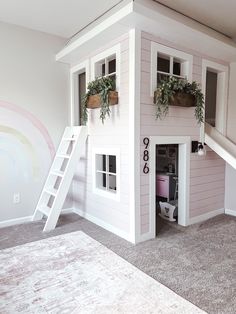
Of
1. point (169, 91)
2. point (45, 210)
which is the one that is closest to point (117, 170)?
point (169, 91)

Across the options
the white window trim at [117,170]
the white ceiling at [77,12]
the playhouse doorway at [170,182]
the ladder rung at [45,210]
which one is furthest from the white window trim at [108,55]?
the ladder rung at [45,210]

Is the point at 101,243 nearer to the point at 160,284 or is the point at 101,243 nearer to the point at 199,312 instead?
the point at 160,284

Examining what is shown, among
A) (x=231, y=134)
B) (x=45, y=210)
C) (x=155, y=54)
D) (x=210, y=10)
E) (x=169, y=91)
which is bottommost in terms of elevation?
(x=45, y=210)

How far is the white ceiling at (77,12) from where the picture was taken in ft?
9.20

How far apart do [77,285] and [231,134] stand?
10.6 ft

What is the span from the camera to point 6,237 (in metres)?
3.09

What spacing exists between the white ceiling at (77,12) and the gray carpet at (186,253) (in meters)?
2.76

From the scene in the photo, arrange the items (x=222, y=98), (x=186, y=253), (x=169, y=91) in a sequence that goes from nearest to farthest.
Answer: (x=186, y=253), (x=169, y=91), (x=222, y=98)

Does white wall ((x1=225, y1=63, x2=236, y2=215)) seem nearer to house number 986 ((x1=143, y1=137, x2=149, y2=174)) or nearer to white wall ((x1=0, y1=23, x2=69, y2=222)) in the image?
house number 986 ((x1=143, y1=137, x2=149, y2=174))

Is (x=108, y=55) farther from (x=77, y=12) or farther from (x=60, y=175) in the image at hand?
(x=60, y=175)

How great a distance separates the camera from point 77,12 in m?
3.03

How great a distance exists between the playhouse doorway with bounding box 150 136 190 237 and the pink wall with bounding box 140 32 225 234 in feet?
0.31

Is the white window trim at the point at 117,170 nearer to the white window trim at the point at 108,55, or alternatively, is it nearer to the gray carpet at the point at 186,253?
the gray carpet at the point at 186,253

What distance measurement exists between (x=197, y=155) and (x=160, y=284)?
205 cm
